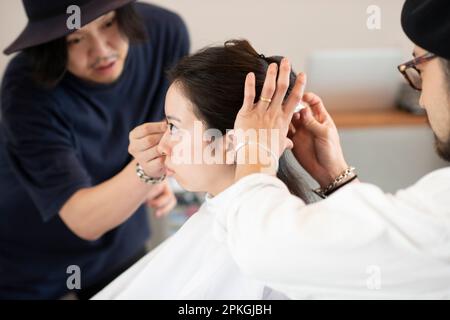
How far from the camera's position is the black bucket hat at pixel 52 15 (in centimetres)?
103

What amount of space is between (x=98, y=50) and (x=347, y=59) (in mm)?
965

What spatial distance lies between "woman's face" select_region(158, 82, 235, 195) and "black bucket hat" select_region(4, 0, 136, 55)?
232 millimetres

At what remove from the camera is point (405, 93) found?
58.4 inches

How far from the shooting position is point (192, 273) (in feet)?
3.40

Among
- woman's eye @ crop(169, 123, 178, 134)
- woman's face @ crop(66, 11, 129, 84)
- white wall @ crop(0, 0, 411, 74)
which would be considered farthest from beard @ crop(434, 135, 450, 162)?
white wall @ crop(0, 0, 411, 74)

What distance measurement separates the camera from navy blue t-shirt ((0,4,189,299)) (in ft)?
3.76

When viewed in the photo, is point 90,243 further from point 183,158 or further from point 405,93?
point 405,93

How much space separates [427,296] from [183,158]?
450mm

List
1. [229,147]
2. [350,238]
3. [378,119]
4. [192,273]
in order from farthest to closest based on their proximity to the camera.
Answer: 1. [378,119]
2. [192,273]
3. [229,147]
4. [350,238]

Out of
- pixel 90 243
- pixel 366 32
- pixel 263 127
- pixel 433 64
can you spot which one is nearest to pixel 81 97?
pixel 90 243

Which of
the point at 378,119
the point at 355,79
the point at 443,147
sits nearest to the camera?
the point at 443,147

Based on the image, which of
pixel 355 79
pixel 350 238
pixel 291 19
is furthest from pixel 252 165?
pixel 291 19

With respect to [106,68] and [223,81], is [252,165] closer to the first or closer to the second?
[223,81]

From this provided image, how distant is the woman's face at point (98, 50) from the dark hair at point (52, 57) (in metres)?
0.01
